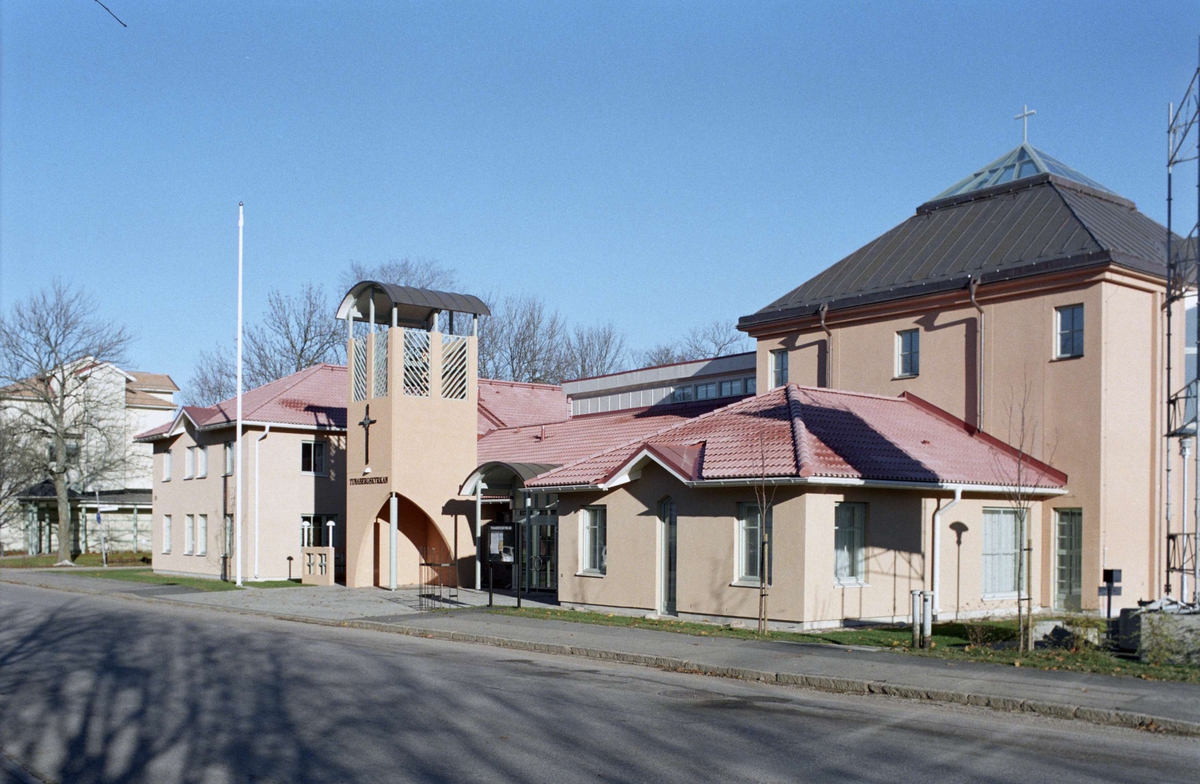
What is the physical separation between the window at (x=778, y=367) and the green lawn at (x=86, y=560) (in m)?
31.7

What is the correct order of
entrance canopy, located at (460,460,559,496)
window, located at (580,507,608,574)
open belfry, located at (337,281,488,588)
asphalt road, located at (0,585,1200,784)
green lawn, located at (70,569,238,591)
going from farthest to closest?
1. green lawn, located at (70,569,238,591)
2. open belfry, located at (337,281,488,588)
3. entrance canopy, located at (460,460,559,496)
4. window, located at (580,507,608,574)
5. asphalt road, located at (0,585,1200,784)

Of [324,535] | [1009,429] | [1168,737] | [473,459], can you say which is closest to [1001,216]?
[1009,429]

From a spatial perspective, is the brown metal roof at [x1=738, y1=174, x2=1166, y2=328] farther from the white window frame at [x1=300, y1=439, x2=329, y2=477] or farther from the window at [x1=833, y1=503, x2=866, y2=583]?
the white window frame at [x1=300, y1=439, x2=329, y2=477]

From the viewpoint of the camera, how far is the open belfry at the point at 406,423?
29.8 metres

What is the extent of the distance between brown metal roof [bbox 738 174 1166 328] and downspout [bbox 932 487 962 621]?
237 inches

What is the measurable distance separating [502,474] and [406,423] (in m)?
2.93

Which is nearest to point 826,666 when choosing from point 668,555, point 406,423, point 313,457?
point 668,555

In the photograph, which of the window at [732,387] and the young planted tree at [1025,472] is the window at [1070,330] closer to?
the young planted tree at [1025,472]

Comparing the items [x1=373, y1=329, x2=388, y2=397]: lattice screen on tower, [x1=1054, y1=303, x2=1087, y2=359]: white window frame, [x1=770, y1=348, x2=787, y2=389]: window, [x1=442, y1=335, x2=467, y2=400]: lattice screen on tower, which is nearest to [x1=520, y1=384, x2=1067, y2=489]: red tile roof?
[x1=1054, y1=303, x2=1087, y2=359]: white window frame

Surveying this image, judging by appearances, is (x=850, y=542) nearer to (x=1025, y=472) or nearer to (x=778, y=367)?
(x=1025, y=472)

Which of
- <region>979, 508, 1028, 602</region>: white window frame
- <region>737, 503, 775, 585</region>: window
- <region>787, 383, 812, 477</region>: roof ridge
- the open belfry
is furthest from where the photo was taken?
the open belfry

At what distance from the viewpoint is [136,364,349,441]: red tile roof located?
3607cm

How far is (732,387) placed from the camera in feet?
120

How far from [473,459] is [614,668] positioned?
53.5ft
